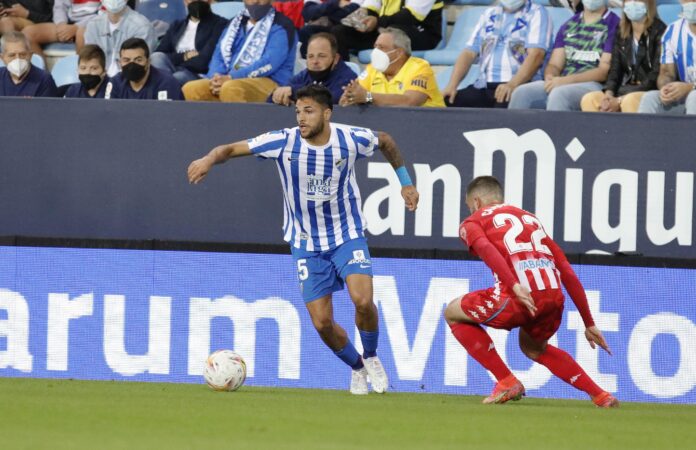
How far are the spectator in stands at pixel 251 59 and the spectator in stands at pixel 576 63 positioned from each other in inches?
87.8

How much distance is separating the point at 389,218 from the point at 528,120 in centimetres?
145

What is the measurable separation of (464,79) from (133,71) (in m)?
3.32

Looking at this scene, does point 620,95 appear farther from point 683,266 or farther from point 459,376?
point 459,376

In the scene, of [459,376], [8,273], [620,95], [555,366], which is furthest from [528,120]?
[8,273]

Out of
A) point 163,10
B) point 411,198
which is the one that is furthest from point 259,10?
point 411,198

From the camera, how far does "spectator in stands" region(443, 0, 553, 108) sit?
12.3 metres

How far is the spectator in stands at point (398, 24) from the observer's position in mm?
13055

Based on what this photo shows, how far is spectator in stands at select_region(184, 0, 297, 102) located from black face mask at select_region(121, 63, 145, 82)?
1.58 ft

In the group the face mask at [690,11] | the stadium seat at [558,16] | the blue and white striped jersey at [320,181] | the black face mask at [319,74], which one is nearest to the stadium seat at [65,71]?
the black face mask at [319,74]

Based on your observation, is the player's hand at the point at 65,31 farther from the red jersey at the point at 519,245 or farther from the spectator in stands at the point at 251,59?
the red jersey at the point at 519,245

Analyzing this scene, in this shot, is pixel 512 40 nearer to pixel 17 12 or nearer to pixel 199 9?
pixel 199 9

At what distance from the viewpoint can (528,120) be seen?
1109 cm

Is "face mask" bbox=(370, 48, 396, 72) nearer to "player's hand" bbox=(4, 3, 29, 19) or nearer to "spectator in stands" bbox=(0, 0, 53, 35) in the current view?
"spectator in stands" bbox=(0, 0, 53, 35)

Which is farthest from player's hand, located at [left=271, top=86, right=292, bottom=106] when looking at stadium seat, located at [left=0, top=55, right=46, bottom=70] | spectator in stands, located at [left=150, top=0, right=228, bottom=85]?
stadium seat, located at [left=0, top=55, right=46, bottom=70]
